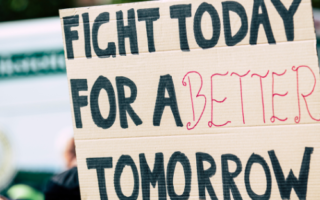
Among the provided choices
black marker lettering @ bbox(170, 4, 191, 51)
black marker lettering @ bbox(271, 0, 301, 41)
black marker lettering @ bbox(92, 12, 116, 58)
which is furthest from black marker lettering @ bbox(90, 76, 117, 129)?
black marker lettering @ bbox(271, 0, 301, 41)

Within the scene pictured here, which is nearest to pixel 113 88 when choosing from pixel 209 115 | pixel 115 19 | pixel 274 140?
pixel 115 19

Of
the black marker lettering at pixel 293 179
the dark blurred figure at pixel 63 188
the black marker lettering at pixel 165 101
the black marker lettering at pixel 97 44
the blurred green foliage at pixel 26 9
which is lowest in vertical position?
the dark blurred figure at pixel 63 188

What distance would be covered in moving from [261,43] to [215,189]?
2.05ft

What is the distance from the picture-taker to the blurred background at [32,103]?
389cm

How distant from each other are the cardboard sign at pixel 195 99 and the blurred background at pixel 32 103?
2.40 m

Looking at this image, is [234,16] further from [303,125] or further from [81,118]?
[81,118]

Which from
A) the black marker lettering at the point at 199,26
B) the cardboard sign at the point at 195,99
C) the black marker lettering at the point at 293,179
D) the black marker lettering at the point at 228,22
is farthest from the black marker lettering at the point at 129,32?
the black marker lettering at the point at 293,179

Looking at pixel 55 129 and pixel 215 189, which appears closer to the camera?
pixel 215 189

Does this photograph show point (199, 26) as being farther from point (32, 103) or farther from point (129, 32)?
point (32, 103)

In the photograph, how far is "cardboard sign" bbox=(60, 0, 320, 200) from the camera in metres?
1.49

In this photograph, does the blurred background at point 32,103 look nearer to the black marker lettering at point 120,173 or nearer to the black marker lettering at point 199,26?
the black marker lettering at point 120,173

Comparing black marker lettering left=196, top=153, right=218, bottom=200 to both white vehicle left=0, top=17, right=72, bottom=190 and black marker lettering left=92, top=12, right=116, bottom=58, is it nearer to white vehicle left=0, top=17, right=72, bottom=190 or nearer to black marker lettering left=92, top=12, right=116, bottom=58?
black marker lettering left=92, top=12, right=116, bottom=58

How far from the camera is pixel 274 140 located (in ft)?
4.88

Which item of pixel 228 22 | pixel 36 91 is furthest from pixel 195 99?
pixel 36 91
